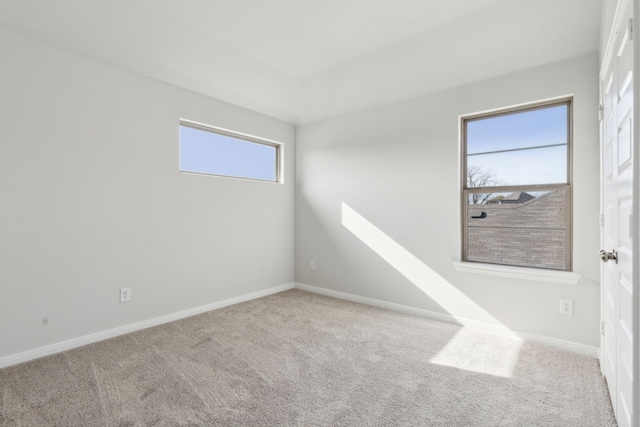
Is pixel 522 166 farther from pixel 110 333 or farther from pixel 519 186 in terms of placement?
pixel 110 333

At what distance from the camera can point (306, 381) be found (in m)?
2.14

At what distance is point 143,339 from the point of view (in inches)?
110

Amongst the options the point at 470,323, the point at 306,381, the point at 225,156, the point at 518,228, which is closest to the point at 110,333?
the point at 306,381

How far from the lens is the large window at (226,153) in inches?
137

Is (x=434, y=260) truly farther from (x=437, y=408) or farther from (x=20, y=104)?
(x=20, y=104)

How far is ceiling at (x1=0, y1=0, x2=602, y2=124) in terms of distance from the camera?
234 cm

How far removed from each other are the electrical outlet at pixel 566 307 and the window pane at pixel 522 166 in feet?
3.27

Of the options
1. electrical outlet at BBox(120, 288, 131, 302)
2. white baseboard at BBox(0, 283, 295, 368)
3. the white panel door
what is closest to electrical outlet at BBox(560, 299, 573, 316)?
the white panel door

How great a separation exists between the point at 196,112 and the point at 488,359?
3.56 m

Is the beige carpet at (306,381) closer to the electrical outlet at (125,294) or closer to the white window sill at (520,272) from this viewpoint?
the electrical outlet at (125,294)

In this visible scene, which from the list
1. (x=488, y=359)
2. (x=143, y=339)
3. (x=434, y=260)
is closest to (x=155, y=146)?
(x=143, y=339)

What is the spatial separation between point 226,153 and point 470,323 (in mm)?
3225

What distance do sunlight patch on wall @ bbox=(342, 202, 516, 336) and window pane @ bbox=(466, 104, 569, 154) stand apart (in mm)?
1287

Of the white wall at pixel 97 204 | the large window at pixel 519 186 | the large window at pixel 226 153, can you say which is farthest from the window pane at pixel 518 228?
the white wall at pixel 97 204
